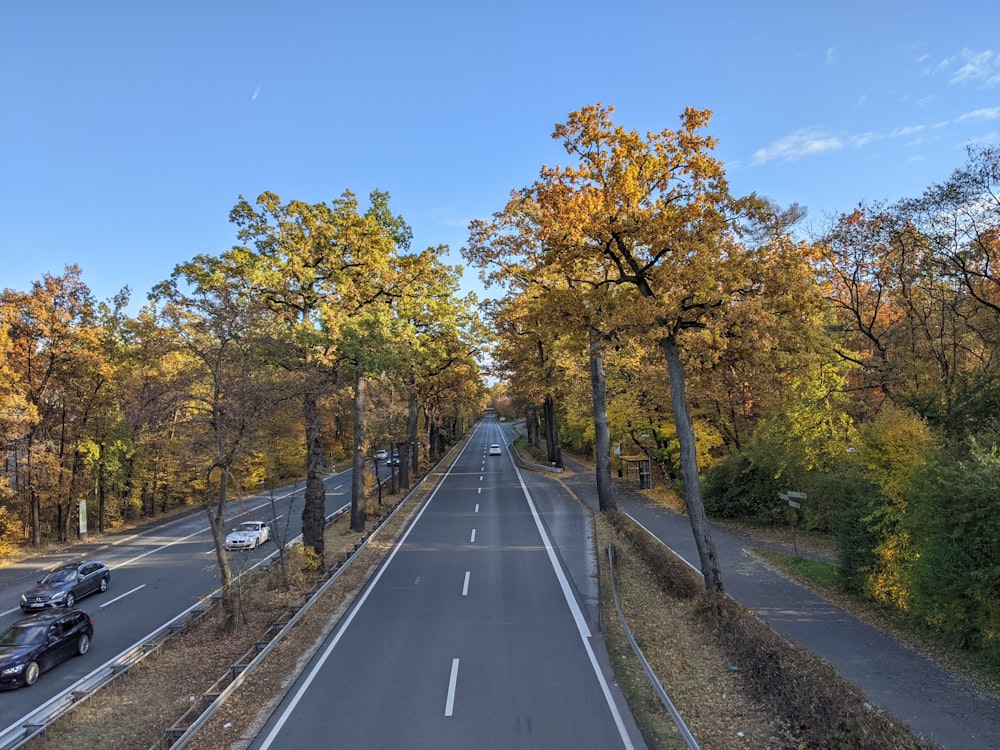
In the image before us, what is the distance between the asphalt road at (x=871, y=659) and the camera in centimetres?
878

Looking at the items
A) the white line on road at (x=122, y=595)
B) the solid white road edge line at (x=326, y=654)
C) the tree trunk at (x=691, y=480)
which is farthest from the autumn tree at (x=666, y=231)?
the white line on road at (x=122, y=595)

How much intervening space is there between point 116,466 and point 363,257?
77.4 ft

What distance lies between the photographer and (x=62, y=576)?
20578mm

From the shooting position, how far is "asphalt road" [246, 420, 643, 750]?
8.88 m

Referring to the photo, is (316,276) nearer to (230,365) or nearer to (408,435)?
(230,365)

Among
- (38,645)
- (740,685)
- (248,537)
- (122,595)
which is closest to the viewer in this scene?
(740,685)

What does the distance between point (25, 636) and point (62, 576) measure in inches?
318

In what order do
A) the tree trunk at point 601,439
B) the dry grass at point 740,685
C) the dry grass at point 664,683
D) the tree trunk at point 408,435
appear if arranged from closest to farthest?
the dry grass at point 740,685, the dry grass at point 664,683, the tree trunk at point 601,439, the tree trunk at point 408,435

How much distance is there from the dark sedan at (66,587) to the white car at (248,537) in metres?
6.08

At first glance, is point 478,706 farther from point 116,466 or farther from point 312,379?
point 116,466

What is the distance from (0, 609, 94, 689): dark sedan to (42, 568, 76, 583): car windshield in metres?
6.22

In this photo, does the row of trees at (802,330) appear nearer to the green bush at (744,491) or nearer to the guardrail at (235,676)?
the green bush at (744,491)

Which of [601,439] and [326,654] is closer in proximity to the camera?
[326,654]

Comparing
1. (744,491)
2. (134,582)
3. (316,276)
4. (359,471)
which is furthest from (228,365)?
(744,491)
